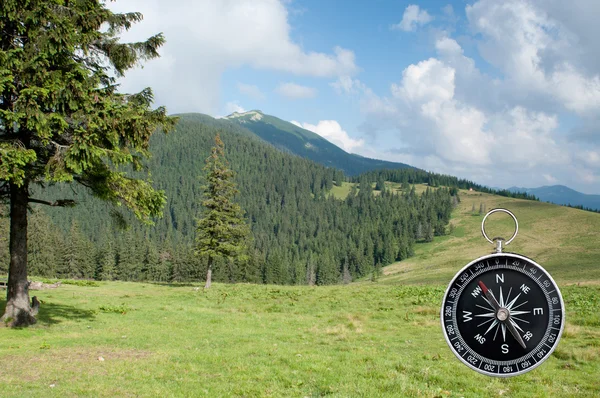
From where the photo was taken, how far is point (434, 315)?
20250mm

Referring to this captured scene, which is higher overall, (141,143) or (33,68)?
(33,68)

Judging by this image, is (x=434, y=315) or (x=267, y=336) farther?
(x=434, y=315)

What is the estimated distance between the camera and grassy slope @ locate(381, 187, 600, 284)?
99375 millimetres

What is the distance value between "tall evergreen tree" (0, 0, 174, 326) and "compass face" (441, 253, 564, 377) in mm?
12232

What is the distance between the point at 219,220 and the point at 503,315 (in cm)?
3924

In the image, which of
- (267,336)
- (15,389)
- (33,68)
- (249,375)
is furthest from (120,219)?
(249,375)

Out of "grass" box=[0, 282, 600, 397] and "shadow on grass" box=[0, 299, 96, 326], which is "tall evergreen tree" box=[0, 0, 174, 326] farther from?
"grass" box=[0, 282, 600, 397]

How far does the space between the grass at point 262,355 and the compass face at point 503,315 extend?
165 inches

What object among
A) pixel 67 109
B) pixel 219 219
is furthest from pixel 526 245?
pixel 67 109

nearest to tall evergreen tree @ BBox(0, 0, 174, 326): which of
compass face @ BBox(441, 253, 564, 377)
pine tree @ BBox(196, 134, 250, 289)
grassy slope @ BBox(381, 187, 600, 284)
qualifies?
compass face @ BBox(441, 253, 564, 377)

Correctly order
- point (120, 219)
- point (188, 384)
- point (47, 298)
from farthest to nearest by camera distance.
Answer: point (47, 298)
point (120, 219)
point (188, 384)

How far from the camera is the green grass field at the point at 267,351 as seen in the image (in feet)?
29.0

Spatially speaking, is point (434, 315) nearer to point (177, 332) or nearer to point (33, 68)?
point (177, 332)

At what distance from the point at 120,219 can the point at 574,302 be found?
22.5 meters
